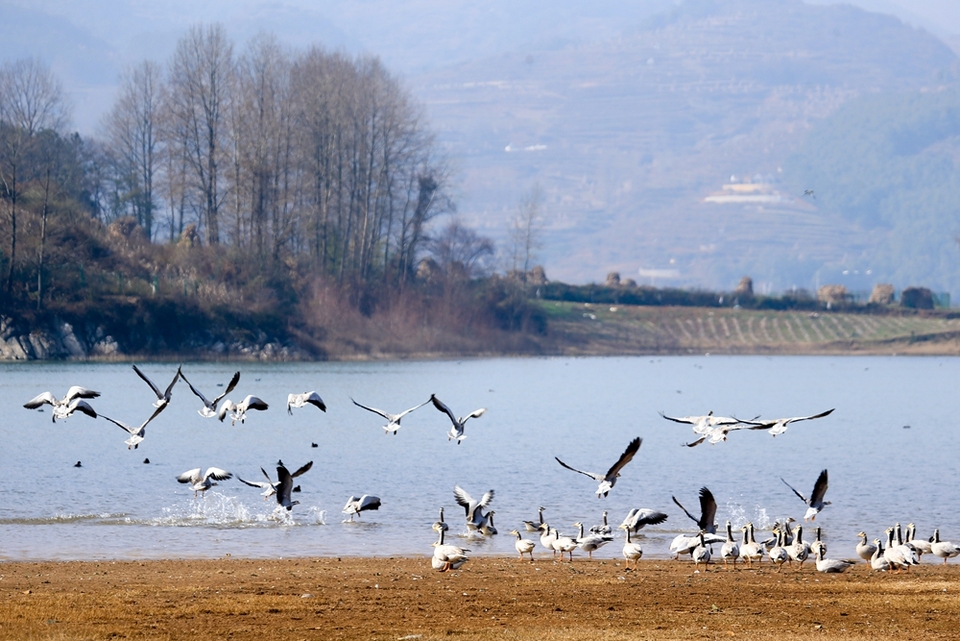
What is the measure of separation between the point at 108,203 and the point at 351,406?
68.2m

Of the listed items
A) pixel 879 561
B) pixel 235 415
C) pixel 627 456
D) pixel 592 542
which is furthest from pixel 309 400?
pixel 879 561

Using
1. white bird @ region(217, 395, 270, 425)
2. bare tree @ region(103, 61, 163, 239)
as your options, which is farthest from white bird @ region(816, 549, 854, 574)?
bare tree @ region(103, 61, 163, 239)

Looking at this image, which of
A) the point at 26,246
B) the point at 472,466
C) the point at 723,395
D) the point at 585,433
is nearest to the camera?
the point at 472,466

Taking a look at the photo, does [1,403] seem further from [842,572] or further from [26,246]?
[842,572]

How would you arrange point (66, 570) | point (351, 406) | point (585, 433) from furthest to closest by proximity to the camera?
point (351, 406) → point (585, 433) → point (66, 570)

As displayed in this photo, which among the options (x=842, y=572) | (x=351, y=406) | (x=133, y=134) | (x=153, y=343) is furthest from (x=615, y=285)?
(x=842, y=572)

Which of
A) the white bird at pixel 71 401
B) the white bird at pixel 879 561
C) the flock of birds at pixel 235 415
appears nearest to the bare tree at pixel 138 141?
the flock of birds at pixel 235 415

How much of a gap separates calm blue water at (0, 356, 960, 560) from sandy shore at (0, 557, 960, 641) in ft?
9.13

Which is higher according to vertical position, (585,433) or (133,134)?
(133,134)

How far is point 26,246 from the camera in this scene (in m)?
72.6

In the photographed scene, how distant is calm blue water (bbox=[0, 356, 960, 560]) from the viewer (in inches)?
903

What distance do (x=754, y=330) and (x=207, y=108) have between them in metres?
58.7

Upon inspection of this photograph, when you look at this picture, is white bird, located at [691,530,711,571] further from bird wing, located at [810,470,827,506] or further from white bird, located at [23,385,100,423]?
white bird, located at [23,385,100,423]

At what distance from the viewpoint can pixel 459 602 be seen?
49.4ft
